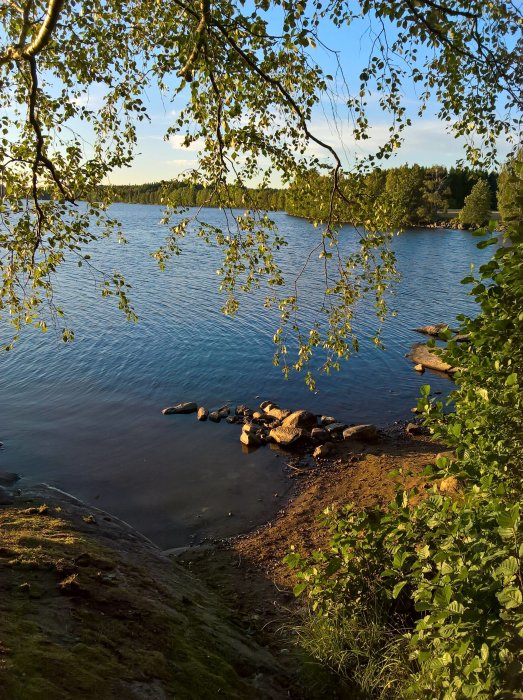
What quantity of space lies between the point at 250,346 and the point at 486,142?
1810 cm

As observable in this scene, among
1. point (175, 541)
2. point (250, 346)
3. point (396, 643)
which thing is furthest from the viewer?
point (250, 346)

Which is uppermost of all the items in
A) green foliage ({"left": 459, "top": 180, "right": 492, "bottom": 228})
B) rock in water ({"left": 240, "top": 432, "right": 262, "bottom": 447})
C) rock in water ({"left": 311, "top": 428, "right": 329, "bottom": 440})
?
green foliage ({"left": 459, "top": 180, "right": 492, "bottom": 228})

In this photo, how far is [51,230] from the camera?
628cm

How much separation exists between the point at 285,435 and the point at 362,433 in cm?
243

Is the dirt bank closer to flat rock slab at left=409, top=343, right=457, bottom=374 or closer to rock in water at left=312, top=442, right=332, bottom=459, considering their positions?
rock in water at left=312, top=442, right=332, bottom=459

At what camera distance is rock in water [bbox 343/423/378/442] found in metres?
15.1

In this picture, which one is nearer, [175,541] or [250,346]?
[175,541]

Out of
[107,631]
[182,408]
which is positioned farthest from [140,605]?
[182,408]

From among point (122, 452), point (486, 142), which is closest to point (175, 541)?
point (122, 452)

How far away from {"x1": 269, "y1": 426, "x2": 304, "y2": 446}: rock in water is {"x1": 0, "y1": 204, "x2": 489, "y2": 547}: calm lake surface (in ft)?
2.02

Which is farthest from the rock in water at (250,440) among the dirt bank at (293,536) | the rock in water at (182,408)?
the rock in water at (182,408)

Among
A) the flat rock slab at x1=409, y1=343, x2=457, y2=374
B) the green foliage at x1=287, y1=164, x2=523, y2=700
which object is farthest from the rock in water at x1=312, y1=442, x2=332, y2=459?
the flat rock slab at x1=409, y1=343, x2=457, y2=374

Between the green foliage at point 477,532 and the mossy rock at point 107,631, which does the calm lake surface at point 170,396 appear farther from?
the green foliage at point 477,532

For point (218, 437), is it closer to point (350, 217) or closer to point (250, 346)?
point (250, 346)
